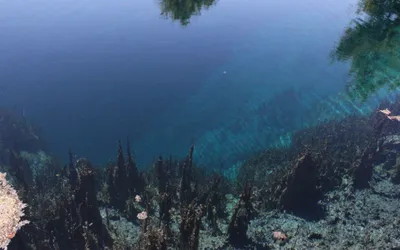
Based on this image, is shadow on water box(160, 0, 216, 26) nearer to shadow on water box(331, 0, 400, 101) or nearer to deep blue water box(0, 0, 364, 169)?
deep blue water box(0, 0, 364, 169)

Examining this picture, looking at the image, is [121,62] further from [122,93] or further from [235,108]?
[235,108]

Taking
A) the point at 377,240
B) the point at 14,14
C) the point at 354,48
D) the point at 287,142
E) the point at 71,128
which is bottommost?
the point at 377,240

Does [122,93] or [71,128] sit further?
[122,93]

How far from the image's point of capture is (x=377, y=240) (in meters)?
10.5

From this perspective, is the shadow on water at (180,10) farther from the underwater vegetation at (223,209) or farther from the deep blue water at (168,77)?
the underwater vegetation at (223,209)

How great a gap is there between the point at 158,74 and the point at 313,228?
77.8 ft

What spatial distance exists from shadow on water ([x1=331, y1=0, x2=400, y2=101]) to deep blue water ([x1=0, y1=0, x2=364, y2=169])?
4739 mm

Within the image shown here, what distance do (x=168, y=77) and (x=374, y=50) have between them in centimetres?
1734

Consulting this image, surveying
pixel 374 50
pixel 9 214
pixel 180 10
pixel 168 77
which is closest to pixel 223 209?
pixel 9 214

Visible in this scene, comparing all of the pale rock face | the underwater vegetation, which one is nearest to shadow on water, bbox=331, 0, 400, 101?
the underwater vegetation

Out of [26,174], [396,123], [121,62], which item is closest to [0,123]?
[26,174]

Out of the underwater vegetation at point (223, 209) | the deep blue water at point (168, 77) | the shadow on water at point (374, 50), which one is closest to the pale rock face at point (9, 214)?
the underwater vegetation at point (223, 209)

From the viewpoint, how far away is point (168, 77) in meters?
32.8

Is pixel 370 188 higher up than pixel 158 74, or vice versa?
pixel 158 74
